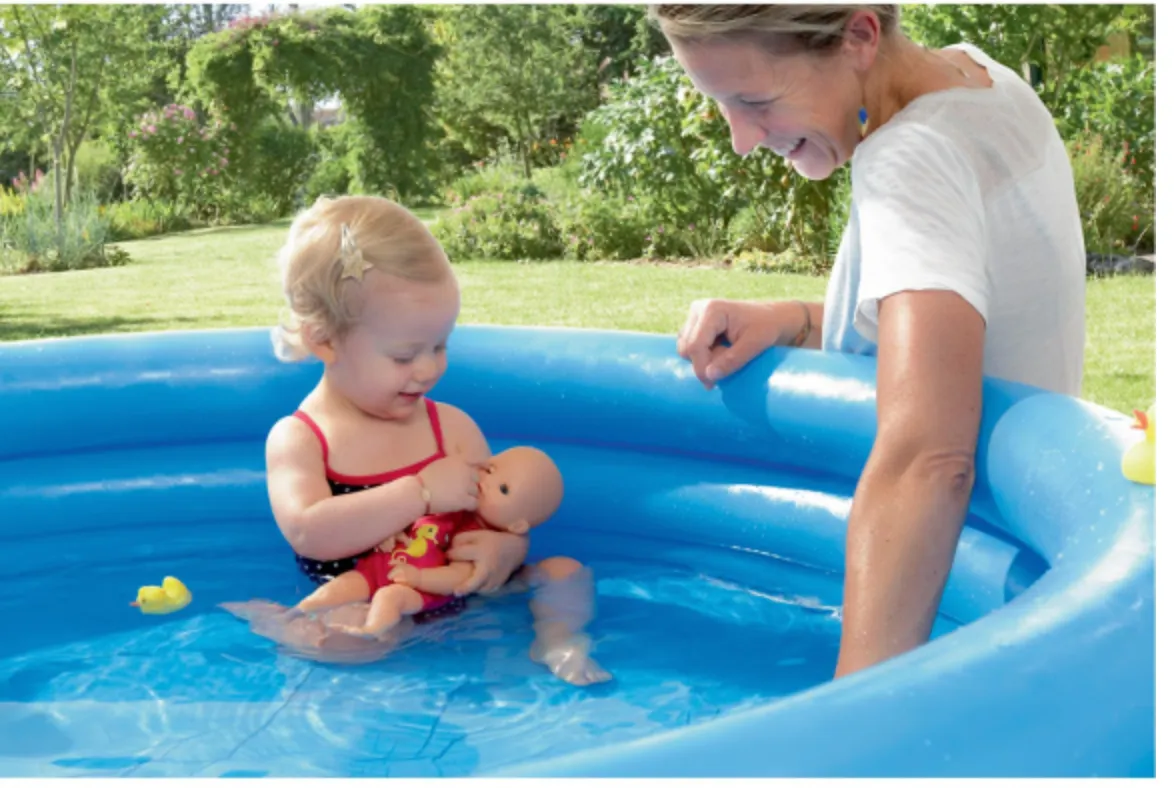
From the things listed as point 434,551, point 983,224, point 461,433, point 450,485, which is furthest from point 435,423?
point 983,224

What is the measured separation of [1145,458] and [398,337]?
1331 mm

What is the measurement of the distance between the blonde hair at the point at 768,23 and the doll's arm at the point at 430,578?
3.45 feet

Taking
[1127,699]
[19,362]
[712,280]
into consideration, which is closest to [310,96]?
[712,280]

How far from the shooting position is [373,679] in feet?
7.29

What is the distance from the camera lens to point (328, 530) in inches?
99.0

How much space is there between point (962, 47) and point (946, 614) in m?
0.97

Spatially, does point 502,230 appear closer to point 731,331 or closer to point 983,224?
point 731,331

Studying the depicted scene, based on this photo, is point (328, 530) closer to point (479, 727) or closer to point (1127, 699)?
point (479, 727)

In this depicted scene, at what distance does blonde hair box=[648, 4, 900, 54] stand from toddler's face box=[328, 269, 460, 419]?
0.76 meters

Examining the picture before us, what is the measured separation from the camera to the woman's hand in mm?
2715

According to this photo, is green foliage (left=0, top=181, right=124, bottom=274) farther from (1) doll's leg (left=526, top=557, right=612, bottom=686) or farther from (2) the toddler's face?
(1) doll's leg (left=526, top=557, right=612, bottom=686)

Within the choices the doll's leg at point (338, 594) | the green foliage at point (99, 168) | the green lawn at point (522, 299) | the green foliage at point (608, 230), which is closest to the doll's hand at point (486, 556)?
the doll's leg at point (338, 594)

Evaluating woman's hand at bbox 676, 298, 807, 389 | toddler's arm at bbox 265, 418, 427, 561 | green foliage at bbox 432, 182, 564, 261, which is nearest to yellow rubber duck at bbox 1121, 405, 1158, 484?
woman's hand at bbox 676, 298, 807, 389

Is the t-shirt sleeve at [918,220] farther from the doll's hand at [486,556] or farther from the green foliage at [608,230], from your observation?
the green foliage at [608,230]
